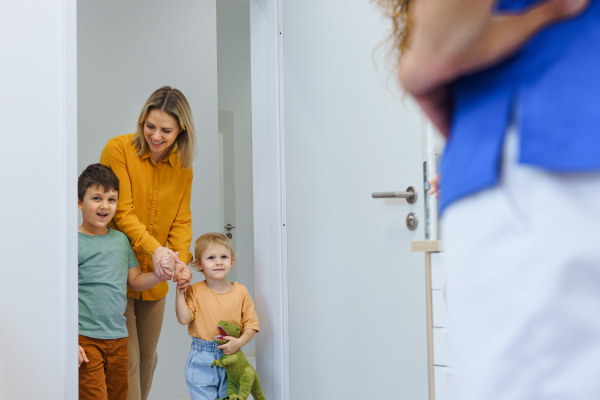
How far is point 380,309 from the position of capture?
68.1 inches

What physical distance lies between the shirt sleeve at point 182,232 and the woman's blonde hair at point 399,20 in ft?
5.98

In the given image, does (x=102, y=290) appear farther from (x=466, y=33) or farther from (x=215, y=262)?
(x=466, y=33)

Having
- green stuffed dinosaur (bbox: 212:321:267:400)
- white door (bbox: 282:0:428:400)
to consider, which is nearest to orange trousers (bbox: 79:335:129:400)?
Answer: green stuffed dinosaur (bbox: 212:321:267:400)

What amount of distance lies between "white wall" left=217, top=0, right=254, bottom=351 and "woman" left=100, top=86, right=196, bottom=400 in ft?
6.75

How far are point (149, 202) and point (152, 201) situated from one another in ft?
0.04

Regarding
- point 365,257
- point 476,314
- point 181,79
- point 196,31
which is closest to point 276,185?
point 365,257

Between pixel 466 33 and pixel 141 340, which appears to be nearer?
pixel 466 33

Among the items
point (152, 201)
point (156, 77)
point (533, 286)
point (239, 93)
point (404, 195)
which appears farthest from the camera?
point (239, 93)

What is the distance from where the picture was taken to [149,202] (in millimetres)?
2242

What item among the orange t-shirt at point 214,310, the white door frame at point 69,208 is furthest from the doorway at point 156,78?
the white door frame at point 69,208

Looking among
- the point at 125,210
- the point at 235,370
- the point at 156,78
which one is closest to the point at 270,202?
the point at 125,210

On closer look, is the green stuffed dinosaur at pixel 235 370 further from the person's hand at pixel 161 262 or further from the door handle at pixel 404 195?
the door handle at pixel 404 195

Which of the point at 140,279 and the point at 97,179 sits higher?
the point at 97,179

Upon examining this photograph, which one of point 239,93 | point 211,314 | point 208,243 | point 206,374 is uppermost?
point 239,93
